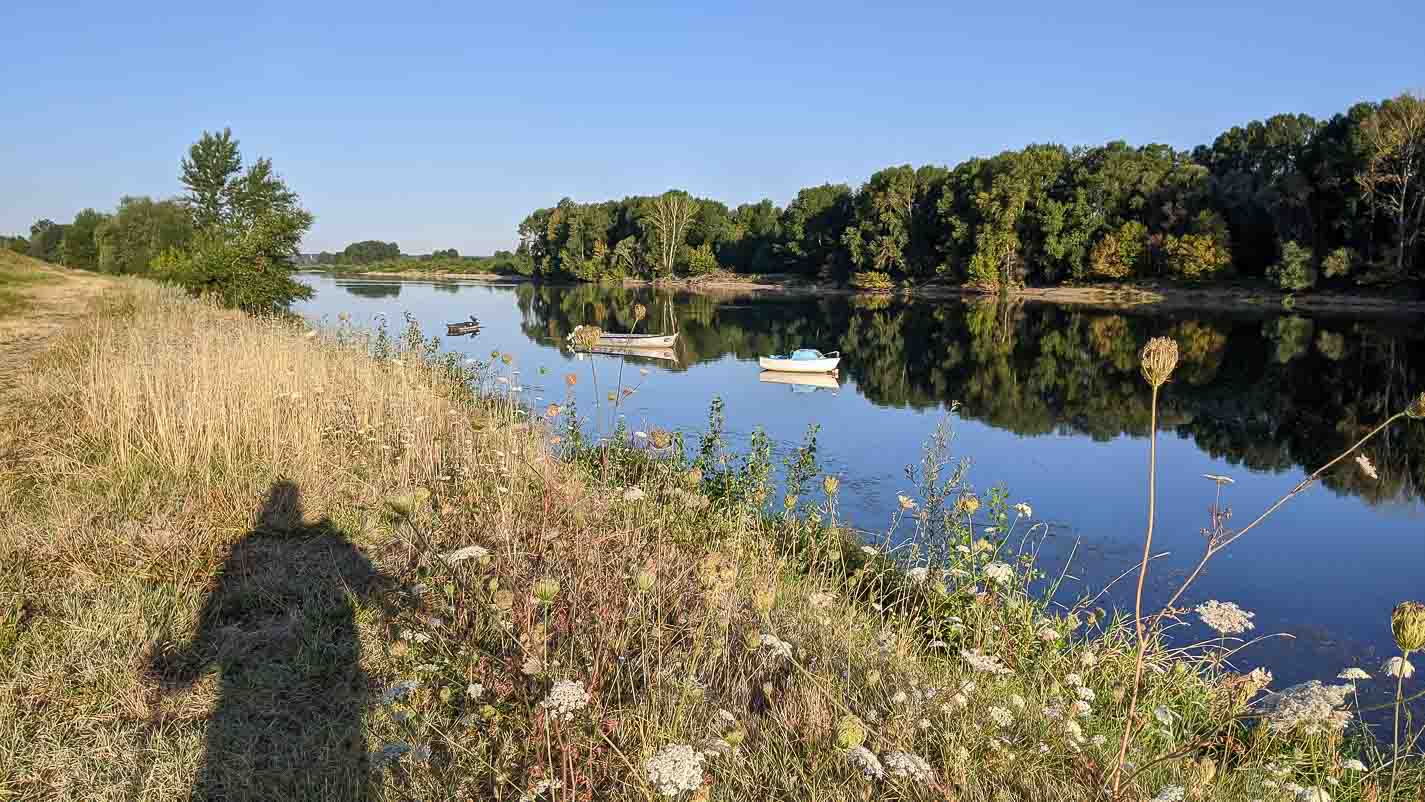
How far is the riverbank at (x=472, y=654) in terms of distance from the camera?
2736mm

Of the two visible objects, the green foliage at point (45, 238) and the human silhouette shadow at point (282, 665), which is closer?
the human silhouette shadow at point (282, 665)

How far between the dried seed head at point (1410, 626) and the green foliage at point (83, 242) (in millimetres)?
62503

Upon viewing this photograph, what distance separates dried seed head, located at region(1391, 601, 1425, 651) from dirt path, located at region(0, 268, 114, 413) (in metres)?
8.76

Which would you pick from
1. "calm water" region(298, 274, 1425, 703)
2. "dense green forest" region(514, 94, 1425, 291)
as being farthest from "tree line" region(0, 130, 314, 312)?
"dense green forest" region(514, 94, 1425, 291)

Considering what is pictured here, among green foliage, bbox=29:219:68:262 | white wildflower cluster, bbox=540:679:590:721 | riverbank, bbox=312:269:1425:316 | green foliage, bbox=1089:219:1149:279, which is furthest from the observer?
green foliage, bbox=29:219:68:262

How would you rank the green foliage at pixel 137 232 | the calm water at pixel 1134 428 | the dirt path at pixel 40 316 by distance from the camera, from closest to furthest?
the calm water at pixel 1134 428
the dirt path at pixel 40 316
the green foliage at pixel 137 232

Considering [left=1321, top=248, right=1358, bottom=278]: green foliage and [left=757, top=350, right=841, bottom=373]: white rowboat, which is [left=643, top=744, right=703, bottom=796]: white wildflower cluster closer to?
[left=757, top=350, right=841, bottom=373]: white rowboat

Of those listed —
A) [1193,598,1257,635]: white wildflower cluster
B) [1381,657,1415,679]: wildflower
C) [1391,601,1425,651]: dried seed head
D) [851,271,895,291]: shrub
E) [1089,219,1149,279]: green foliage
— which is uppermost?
[1089,219,1149,279]: green foliage

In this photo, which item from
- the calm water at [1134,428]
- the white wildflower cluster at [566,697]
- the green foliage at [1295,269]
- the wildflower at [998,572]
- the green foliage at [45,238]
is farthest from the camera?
the green foliage at [45,238]

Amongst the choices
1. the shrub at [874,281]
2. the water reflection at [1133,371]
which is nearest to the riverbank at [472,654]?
the water reflection at [1133,371]

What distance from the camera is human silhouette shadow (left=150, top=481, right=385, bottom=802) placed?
9.07 feet

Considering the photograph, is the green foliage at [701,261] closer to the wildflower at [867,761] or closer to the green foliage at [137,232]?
the green foliage at [137,232]

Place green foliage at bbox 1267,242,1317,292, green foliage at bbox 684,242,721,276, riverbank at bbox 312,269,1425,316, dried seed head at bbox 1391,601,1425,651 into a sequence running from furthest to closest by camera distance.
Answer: green foliage at bbox 684,242,721,276 < green foliage at bbox 1267,242,1317,292 < riverbank at bbox 312,269,1425,316 < dried seed head at bbox 1391,601,1425,651

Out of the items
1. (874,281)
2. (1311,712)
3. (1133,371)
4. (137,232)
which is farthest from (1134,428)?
(874,281)
